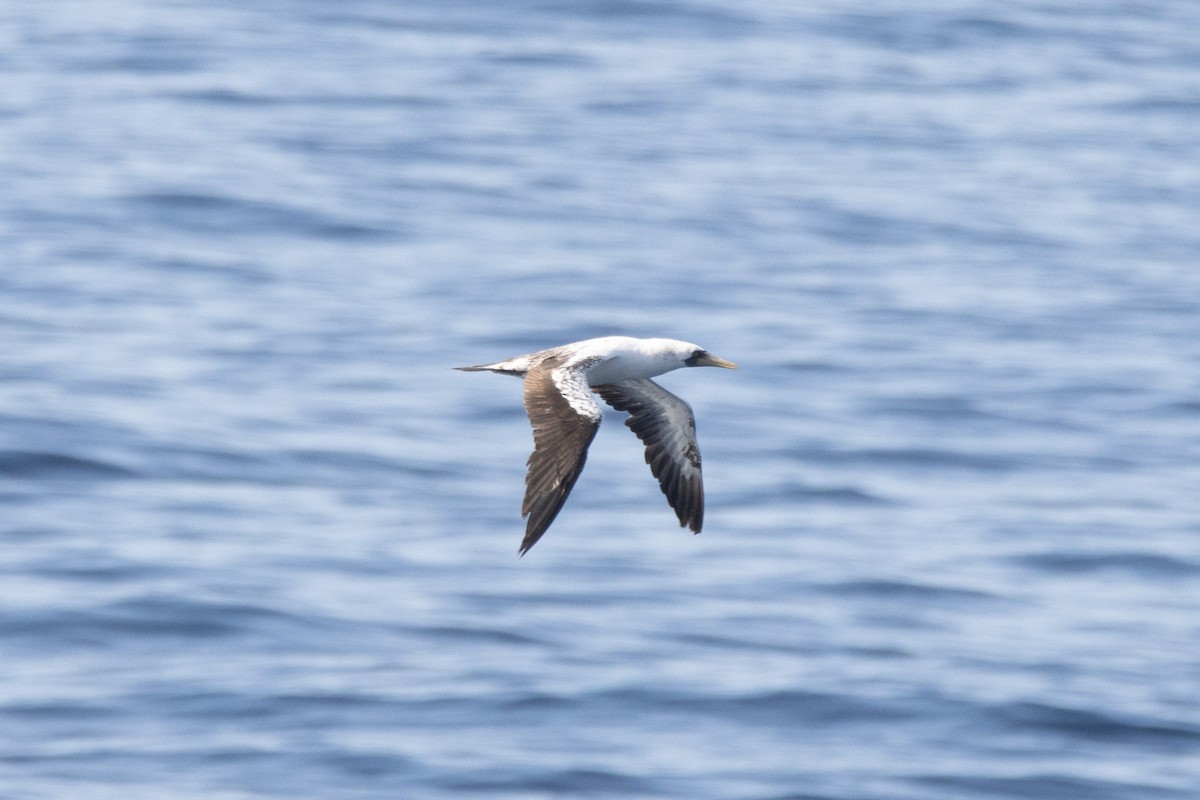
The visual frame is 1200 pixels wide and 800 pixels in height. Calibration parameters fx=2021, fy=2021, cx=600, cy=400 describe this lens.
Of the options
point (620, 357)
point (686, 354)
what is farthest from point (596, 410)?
point (686, 354)

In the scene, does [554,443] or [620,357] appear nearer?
[554,443]

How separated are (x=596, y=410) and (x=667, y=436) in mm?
2103

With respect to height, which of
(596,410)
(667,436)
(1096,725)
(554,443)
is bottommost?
(1096,725)

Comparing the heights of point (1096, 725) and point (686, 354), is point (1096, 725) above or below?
below

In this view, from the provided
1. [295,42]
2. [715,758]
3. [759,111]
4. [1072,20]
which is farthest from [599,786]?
[1072,20]

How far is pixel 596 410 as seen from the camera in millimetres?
9906

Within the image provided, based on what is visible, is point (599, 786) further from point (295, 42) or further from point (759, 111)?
point (295, 42)

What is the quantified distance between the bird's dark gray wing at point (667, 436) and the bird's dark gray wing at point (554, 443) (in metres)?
1.79

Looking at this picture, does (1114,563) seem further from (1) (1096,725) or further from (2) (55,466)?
(2) (55,466)

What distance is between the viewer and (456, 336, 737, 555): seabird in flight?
9.68 metres

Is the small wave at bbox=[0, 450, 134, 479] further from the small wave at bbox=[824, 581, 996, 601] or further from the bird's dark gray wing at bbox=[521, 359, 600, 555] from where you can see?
the bird's dark gray wing at bbox=[521, 359, 600, 555]

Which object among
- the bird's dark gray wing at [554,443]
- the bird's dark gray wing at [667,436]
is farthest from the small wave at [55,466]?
the bird's dark gray wing at [554,443]

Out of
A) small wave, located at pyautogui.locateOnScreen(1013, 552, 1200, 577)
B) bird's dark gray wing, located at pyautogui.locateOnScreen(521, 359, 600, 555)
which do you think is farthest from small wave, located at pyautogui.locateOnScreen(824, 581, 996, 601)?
bird's dark gray wing, located at pyautogui.locateOnScreen(521, 359, 600, 555)

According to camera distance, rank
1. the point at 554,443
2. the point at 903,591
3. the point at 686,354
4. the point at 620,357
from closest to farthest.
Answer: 1. the point at 554,443
2. the point at 620,357
3. the point at 686,354
4. the point at 903,591
